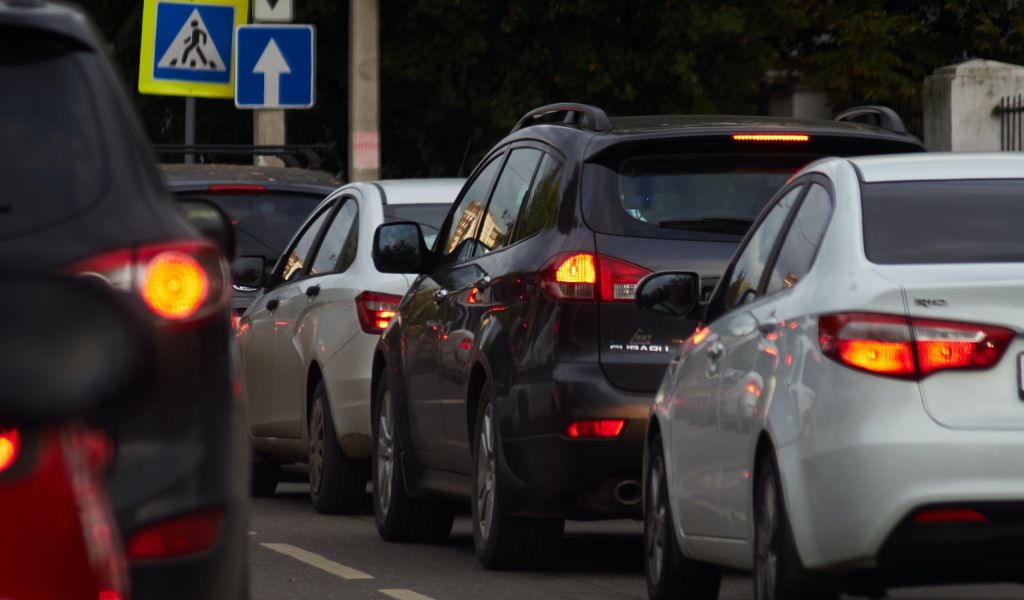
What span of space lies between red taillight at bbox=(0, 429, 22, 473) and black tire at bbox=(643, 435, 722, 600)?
4651 mm

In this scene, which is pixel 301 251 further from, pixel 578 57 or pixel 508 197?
pixel 578 57

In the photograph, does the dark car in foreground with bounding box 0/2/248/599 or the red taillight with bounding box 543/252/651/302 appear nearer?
the dark car in foreground with bounding box 0/2/248/599

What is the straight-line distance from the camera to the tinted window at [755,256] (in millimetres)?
7953

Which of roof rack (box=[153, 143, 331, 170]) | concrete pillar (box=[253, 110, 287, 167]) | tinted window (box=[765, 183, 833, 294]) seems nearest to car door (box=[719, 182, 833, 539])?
tinted window (box=[765, 183, 833, 294])

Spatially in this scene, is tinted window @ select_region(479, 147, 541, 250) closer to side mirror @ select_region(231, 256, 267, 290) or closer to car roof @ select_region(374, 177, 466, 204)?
car roof @ select_region(374, 177, 466, 204)

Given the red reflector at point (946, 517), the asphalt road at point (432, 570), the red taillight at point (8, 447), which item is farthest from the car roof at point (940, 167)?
the red taillight at point (8, 447)

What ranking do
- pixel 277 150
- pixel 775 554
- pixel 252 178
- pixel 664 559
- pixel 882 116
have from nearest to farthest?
pixel 775 554 < pixel 664 559 < pixel 882 116 < pixel 252 178 < pixel 277 150

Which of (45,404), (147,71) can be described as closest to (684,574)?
(45,404)

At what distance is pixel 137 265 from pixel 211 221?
41.6 inches

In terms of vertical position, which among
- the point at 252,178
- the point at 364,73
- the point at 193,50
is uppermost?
the point at 193,50

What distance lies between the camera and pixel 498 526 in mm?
9742

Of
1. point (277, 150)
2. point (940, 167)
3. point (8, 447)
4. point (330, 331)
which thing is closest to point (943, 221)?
point (940, 167)

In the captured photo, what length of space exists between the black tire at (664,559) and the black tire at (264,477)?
6.15 m

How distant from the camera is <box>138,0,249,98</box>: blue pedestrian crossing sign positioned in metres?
23.1
